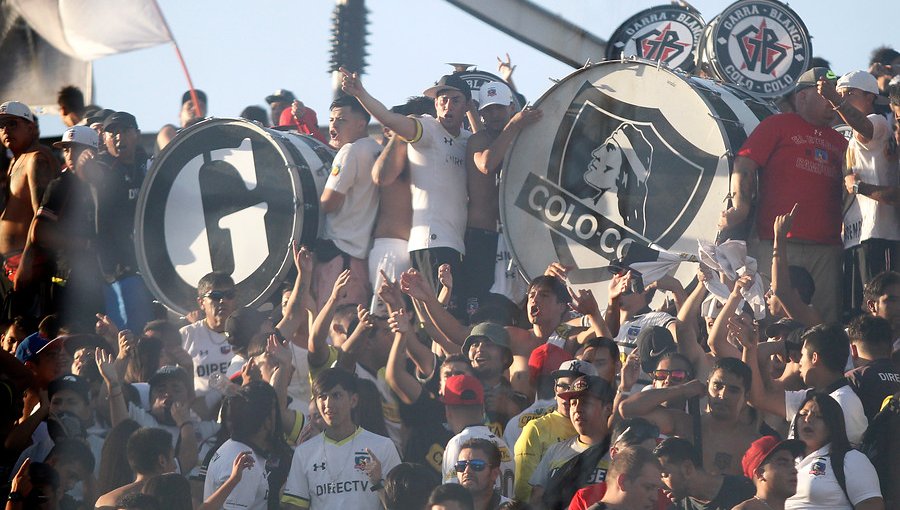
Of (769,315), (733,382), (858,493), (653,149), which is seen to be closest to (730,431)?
(733,382)

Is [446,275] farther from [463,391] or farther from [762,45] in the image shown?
[762,45]

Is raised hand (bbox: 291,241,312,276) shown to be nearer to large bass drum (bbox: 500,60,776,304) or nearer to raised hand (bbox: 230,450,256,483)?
large bass drum (bbox: 500,60,776,304)

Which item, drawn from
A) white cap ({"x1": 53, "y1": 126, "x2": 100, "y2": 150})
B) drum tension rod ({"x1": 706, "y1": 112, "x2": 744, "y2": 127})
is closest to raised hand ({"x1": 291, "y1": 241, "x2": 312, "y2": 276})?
white cap ({"x1": 53, "y1": 126, "x2": 100, "y2": 150})

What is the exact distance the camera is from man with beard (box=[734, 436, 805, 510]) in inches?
192

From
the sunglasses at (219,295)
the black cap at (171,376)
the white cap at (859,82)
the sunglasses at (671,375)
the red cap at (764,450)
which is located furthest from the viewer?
the sunglasses at (219,295)

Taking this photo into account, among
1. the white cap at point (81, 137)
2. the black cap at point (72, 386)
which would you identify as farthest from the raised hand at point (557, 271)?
the white cap at point (81, 137)

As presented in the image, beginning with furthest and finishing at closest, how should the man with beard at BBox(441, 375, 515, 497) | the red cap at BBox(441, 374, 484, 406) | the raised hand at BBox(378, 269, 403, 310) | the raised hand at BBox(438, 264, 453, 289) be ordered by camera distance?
the raised hand at BBox(438, 264, 453, 289) < the raised hand at BBox(378, 269, 403, 310) < the red cap at BBox(441, 374, 484, 406) < the man with beard at BBox(441, 375, 515, 497)

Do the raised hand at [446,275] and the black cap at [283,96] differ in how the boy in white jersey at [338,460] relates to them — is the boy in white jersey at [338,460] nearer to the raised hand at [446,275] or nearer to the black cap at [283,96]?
the raised hand at [446,275]

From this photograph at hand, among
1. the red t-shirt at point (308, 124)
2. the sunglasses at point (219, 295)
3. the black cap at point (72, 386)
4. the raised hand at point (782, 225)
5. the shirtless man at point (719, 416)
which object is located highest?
the red t-shirt at point (308, 124)

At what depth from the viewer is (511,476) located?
5316 mm

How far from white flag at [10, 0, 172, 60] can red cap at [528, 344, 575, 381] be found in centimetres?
246

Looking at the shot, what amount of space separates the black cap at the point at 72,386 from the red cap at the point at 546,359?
1796mm

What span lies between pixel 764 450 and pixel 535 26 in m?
2.80

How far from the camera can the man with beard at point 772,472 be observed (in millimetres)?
4887
